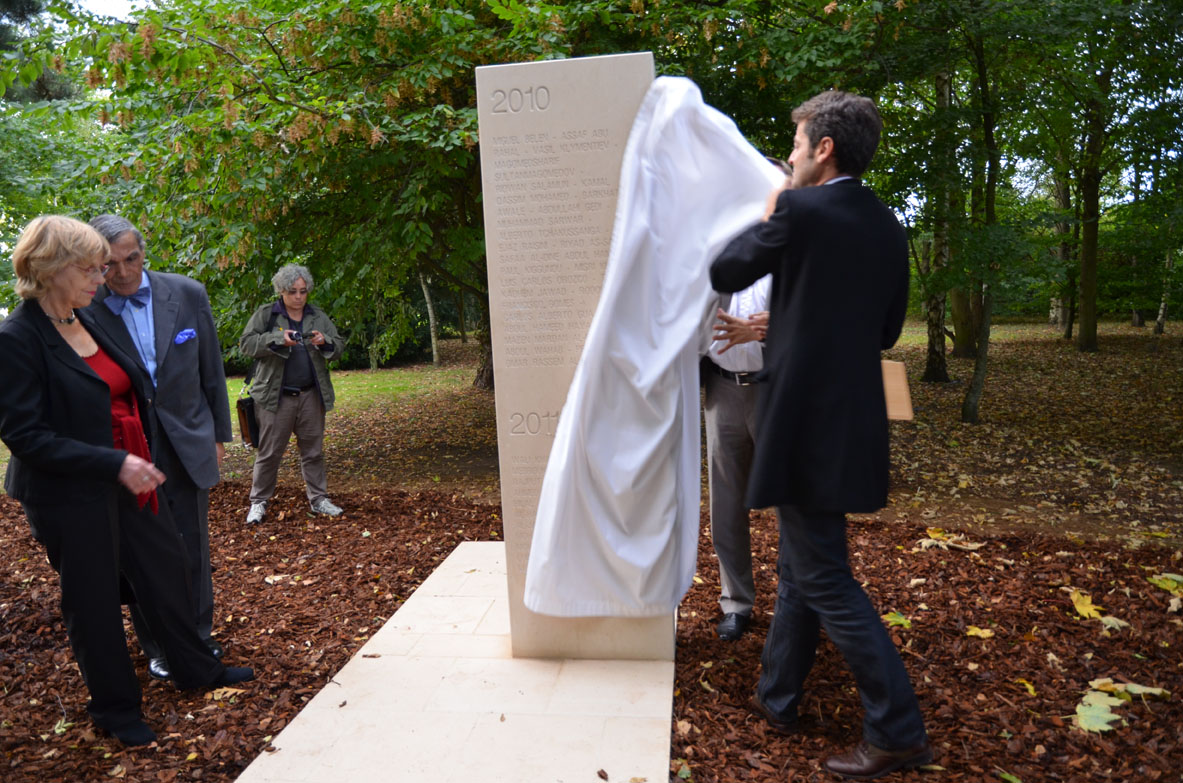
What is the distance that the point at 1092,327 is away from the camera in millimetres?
15641

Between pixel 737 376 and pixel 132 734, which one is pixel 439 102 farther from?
pixel 132 734

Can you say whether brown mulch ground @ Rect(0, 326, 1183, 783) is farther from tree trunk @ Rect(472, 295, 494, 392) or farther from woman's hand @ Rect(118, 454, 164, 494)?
tree trunk @ Rect(472, 295, 494, 392)

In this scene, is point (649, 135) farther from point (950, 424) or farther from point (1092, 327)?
point (1092, 327)

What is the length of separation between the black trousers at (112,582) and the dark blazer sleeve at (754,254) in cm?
232

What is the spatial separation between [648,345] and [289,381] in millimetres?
4179

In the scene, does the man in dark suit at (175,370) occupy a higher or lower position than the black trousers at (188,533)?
higher

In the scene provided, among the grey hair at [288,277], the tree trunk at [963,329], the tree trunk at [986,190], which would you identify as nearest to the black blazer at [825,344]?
the grey hair at [288,277]

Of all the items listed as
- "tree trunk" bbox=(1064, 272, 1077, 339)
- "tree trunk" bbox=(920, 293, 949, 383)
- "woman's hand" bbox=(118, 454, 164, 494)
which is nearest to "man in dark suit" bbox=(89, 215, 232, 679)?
"woman's hand" bbox=(118, 454, 164, 494)

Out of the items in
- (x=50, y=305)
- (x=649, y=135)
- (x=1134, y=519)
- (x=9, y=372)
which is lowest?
(x=1134, y=519)

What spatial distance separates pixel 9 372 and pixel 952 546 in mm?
4731

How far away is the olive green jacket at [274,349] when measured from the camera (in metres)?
6.24

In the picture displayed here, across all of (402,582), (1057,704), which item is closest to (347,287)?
(402,582)

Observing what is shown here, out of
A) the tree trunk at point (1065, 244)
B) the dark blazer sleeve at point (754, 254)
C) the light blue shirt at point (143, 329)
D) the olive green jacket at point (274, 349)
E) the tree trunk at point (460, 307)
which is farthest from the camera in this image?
the tree trunk at point (460, 307)

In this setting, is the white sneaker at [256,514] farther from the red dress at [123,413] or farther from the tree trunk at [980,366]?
the tree trunk at [980,366]
